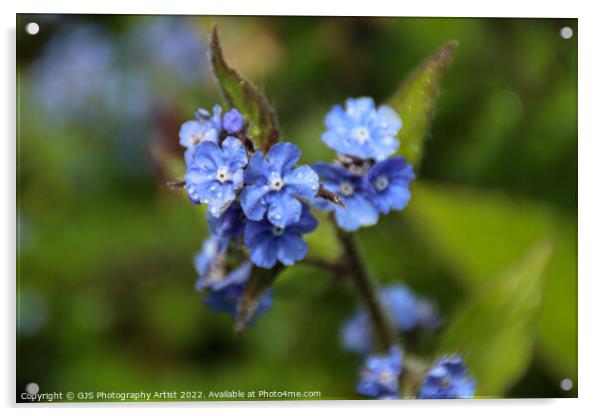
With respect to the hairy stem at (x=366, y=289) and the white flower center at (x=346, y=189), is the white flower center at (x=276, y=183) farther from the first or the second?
the hairy stem at (x=366, y=289)

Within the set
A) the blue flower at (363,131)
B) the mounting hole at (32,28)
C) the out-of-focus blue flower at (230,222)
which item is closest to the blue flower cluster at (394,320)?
the blue flower at (363,131)

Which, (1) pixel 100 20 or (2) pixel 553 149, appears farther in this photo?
(2) pixel 553 149

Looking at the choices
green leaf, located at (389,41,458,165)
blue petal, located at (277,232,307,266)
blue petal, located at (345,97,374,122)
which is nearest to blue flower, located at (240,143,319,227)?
blue petal, located at (277,232,307,266)

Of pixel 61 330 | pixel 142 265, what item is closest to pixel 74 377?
pixel 61 330

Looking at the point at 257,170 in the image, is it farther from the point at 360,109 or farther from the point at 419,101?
the point at 419,101

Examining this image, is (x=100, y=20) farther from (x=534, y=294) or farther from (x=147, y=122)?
(x=534, y=294)

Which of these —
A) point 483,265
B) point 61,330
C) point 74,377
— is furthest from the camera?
point 61,330

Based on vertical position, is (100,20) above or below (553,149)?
above
